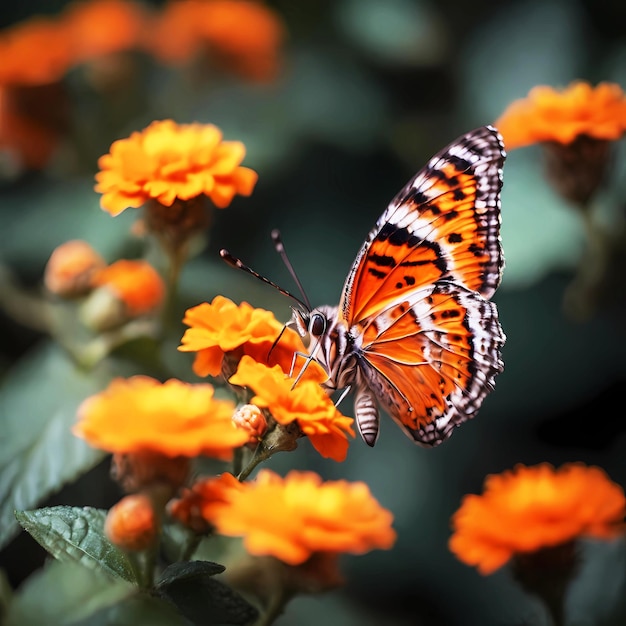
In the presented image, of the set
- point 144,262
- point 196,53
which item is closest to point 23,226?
point 144,262

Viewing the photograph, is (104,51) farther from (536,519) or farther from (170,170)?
(536,519)

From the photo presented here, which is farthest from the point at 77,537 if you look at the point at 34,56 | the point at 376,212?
the point at 34,56

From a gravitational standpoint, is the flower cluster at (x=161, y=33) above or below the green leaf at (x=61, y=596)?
above

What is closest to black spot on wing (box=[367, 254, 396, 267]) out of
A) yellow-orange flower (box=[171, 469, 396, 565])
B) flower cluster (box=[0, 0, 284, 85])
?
yellow-orange flower (box=[171, 469, 396, 565])

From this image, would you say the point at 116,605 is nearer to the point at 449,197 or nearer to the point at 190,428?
the point at 190,428

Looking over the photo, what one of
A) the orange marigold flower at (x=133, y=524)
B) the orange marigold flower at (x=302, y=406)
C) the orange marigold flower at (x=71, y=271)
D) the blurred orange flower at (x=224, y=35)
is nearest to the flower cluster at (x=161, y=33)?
the blurred orange flower at (x=224, y=35)

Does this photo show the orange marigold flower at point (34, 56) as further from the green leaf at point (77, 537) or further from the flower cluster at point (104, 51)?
the green leaf at point (77, 537)
